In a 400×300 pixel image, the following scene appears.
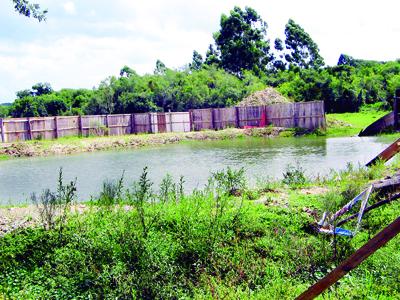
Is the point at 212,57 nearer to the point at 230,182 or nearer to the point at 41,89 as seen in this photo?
the point at 41,89

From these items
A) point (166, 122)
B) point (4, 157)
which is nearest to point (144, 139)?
point (166, 122)

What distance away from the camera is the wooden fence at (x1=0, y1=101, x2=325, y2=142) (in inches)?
1266

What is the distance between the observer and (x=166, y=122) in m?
36.9

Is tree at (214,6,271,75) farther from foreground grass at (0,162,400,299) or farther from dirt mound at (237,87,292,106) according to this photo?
foreground grass at (0,162,400,299)

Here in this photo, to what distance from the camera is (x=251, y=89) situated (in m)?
44.7

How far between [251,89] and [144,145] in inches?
641

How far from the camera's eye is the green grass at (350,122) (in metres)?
31.4

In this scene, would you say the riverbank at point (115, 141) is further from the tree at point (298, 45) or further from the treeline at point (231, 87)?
the tree at point (298, 45)

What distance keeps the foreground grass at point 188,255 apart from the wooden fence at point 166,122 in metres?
25.9

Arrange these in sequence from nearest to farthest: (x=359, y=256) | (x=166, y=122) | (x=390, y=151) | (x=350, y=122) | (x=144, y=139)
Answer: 1. (x=359, y=256)
2. (x=390, y=151)
3. (x=144, y=139)
4. (x=350, y=122)
5. (x=166, y=122)

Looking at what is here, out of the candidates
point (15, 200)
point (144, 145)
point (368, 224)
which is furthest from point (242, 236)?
point (144, 145)

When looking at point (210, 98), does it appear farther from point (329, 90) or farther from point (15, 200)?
point (15, 200)

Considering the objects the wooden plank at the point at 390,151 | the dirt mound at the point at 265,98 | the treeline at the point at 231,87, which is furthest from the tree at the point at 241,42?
the wooden plank at the point at 390,151

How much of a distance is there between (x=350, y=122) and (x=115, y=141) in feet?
55.0
